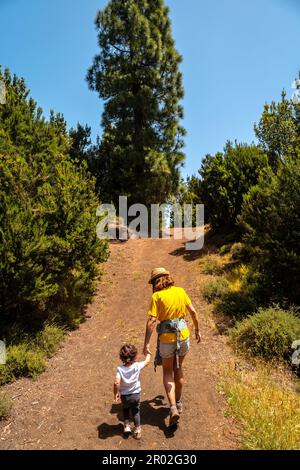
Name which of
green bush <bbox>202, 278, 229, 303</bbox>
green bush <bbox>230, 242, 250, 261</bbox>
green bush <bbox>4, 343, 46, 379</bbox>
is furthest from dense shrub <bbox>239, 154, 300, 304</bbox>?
green bush <bbox>4, 343, 46, 379</bbox>

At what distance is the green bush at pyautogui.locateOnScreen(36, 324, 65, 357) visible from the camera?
862 centimetres

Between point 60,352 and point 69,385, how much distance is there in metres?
1.77

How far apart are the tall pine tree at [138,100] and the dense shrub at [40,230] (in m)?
8.17

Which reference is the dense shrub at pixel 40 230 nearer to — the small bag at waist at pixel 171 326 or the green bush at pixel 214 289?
the green bush at pixel 214 289

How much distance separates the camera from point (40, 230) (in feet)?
30.2

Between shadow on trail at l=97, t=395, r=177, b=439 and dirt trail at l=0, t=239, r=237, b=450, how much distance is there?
16 mm

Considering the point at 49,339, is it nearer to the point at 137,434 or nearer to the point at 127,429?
the point at 127,429

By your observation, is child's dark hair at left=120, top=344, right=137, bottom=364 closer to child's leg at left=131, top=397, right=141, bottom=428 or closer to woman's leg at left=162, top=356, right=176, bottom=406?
woman's leg at left=162, top=356, right=176, bottom=406

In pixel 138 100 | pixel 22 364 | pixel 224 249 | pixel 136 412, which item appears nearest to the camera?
pixel 136 412

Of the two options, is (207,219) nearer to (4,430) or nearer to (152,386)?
(152,386)

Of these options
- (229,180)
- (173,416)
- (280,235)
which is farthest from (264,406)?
(229,180)

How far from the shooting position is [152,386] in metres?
6.92

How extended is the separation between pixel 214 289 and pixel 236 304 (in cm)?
143

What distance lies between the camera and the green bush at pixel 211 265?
13242mm
